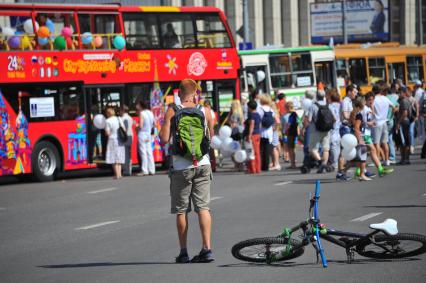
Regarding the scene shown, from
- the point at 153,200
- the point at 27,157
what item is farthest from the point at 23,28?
the point at 153,200

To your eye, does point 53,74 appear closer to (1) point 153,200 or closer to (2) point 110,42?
(2) point 110,42

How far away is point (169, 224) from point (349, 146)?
558cm

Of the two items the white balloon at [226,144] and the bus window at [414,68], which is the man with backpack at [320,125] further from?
the bus window at [414,68]

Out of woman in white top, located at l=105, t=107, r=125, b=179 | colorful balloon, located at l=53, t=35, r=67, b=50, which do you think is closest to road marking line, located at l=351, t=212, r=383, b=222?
woman in white top, located at l=105, t=107, r=125, b=179

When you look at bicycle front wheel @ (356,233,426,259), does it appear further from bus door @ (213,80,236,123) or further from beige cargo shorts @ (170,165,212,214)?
bus door @ (213,80,236,123)

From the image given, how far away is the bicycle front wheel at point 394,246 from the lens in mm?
9570

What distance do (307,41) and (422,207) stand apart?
54531mm

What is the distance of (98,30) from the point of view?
81.8 ft

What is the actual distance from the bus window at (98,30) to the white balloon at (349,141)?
7925 mm

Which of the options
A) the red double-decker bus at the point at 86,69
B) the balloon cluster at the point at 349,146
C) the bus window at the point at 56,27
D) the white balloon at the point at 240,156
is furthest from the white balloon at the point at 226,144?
the balloon cluster at the point at 349,146

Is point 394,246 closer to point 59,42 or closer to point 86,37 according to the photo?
point 59,42

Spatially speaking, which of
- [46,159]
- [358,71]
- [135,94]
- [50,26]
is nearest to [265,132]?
[135,94]

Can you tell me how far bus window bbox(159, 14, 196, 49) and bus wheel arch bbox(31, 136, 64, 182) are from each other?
4246 mm

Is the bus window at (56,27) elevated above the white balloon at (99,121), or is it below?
above
